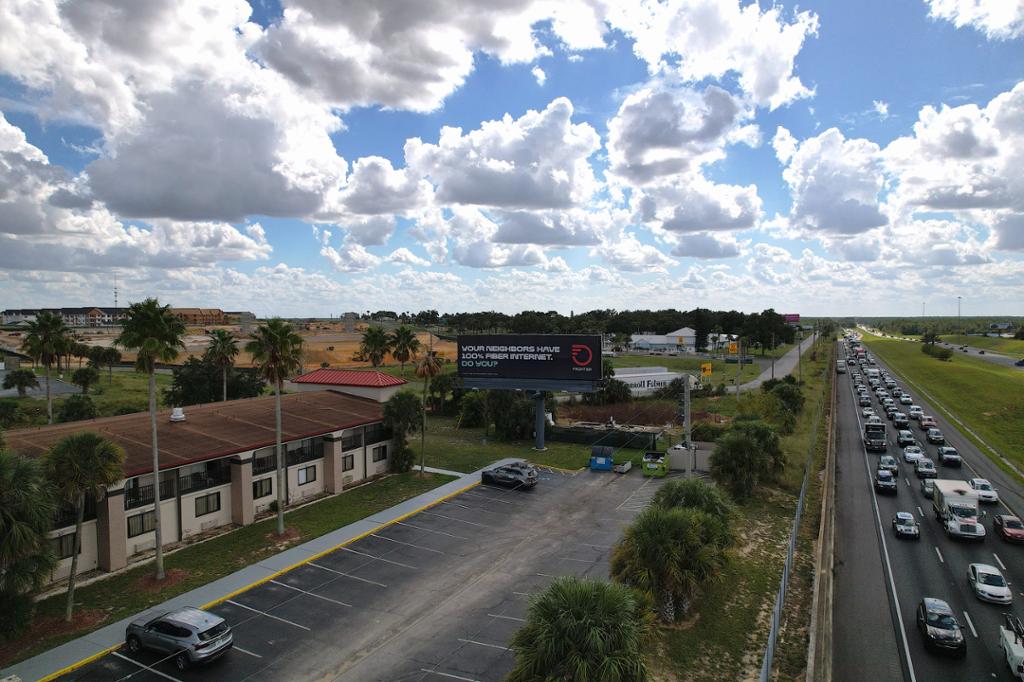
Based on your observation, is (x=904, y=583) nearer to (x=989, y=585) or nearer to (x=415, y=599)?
(x=989, y=585)

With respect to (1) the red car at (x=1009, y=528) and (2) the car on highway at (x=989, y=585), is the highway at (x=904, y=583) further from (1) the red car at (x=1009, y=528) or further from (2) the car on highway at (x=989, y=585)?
(1) the red car at (x=1009, y=528)


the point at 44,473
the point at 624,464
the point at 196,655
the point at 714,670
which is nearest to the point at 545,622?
the point at 714,670

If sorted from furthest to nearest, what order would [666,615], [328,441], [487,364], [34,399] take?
[34,399], [487,364], [328,441], [666,615]

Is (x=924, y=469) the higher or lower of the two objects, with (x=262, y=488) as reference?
lower

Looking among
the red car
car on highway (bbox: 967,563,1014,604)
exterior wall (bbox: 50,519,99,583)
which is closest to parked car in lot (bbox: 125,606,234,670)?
exterior wall (bbox: 50,519,99,583)

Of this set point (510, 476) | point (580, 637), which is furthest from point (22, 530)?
point (510, 476)

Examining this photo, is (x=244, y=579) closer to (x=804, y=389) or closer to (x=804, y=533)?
(x=804, y=533)

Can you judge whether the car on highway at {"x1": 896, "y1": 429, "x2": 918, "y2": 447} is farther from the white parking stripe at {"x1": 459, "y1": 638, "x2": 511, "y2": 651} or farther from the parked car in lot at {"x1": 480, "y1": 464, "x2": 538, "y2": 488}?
the white parking stripe at {"x1": 459, "y1": 638, "x2": 511, "y2": 651}

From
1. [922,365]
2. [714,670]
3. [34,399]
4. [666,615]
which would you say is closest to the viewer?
[714,670]
